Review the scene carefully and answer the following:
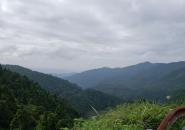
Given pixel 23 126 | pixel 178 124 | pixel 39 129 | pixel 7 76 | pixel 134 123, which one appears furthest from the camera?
pixel 7 76

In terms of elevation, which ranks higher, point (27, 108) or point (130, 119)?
point (130, 119)

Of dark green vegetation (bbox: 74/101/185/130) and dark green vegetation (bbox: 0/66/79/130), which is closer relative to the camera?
dark green vegetation (bbox: 74/101/185/130)

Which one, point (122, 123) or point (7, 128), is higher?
point (122, 123)

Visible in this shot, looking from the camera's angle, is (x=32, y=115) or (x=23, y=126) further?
(x=32, y=115)

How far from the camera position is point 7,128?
7562 cm

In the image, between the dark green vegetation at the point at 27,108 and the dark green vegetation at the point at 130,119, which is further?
the dark green vegetation at the point at 27,108

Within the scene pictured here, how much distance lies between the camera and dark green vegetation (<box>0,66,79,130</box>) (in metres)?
47.0

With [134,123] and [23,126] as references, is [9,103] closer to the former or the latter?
[23,126]

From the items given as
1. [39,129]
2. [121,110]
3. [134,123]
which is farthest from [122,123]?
[39,129]

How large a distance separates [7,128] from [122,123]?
235 ft

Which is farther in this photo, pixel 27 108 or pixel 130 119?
pixel 27 108

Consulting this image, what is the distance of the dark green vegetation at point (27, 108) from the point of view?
47037mm

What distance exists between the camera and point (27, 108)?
74.2 metres

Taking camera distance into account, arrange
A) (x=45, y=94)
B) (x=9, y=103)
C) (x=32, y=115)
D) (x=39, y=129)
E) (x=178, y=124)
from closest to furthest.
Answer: (x=178, y=124), (x=39, y=129), (x=32, y=115), (x=9, y=103), (x=45, y=94)
